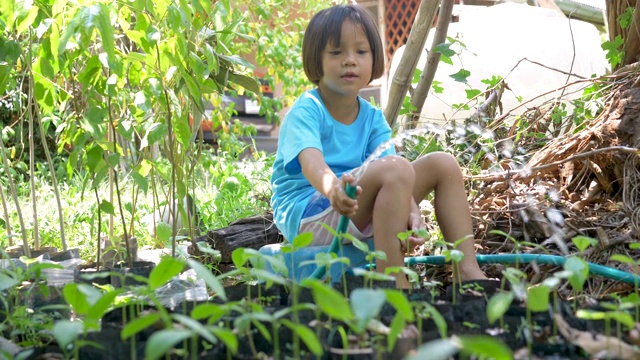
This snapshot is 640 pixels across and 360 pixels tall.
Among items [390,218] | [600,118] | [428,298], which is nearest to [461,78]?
[600,118]

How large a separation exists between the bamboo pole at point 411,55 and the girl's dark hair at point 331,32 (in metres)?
0.62

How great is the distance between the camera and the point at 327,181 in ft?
6.32

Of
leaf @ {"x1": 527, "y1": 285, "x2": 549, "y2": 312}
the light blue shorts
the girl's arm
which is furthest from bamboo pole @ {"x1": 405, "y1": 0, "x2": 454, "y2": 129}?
leaf @ {"x1": 527, "y1": 285, "x2": 549, "y2": 312}

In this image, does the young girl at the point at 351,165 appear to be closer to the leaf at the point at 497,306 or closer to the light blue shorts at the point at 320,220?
the light blue shorts at the point at 320,220

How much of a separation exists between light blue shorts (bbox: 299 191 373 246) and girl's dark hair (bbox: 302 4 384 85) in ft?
1.23

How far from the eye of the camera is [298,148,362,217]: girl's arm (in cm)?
176

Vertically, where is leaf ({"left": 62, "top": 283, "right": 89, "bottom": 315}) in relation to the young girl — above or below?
below

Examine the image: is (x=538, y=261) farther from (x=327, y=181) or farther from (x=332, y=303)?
(x=332, y=303)

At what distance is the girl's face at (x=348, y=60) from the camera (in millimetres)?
2271

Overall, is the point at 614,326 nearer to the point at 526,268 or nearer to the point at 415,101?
the point at 526,268

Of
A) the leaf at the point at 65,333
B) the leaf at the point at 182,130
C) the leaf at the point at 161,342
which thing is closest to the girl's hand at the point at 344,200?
the leaf at the point at 182,130

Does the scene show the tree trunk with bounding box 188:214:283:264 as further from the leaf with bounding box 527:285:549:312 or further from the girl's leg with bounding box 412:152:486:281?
the leaf with bounding box 527:285:549:312

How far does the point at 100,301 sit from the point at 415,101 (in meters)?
2.35

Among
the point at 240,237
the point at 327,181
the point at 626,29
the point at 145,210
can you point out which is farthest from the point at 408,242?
the point at 145,210
